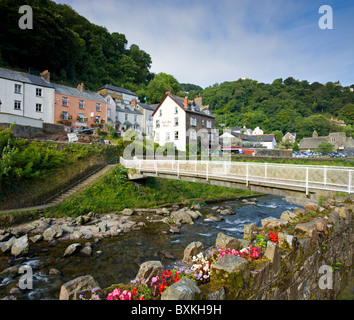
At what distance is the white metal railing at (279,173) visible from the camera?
8.77 m

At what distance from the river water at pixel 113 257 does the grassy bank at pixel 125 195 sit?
14.6 feet

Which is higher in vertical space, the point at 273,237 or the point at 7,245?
the point at 273,237

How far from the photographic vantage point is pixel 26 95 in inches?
1191

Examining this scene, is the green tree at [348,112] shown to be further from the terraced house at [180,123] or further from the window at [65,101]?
the window at [65,101]

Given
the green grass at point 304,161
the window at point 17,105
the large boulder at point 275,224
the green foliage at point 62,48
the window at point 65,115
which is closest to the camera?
the large boulder at point 275,224

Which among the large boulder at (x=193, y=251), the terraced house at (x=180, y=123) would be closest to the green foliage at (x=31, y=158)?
the large boulder at (x=193, y=251)

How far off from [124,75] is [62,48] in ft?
90.8

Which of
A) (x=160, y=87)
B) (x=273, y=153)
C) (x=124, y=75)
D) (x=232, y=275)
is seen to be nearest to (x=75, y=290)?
(x=232, y=275)

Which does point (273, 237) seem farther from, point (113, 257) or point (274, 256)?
point (113, 257)

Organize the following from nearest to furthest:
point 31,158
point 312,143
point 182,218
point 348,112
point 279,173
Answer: point 279,173
point 182,218
point 31,158
point 312,143
point 348,112

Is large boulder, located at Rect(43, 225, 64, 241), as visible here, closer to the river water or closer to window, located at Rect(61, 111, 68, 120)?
the river water

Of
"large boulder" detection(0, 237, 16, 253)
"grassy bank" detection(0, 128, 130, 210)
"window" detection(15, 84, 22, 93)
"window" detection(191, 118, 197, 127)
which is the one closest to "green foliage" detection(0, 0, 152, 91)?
"window" detection(15, 84, 22, 93)

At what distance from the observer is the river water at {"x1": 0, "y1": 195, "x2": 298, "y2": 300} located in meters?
8.19

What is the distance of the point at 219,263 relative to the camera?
3.52 m
